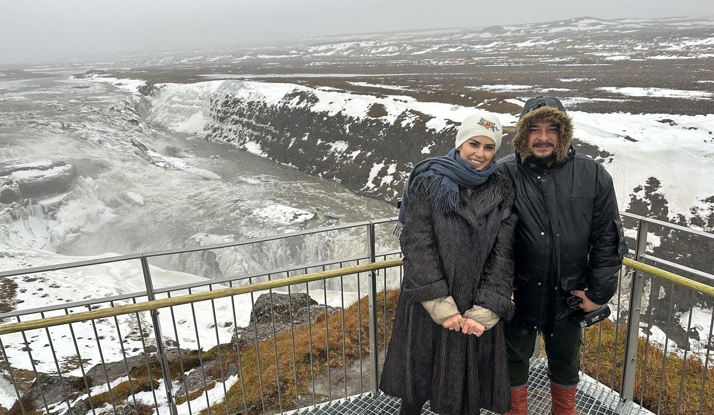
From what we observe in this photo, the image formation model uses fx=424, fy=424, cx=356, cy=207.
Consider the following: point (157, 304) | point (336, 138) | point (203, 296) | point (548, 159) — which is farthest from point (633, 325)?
point (336, 138)

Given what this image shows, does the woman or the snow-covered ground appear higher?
the woman

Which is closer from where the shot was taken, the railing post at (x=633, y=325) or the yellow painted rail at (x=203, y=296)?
the yellow painted rail at (x=203, y=296)

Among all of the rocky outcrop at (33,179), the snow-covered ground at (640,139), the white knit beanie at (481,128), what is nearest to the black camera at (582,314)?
the white knit beanie at (481,128)

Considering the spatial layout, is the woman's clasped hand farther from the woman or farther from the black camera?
the black camera

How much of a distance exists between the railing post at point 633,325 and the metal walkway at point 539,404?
150 millimetres

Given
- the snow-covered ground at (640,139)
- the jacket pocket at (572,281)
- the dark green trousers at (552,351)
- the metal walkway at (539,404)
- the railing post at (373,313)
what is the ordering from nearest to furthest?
1. the jacket pocket at (572,281)
2. the dark green trousers at (552,351)
3. the railing post at (373,313)
4. the metal walkway at (539,404)
5. the snow-covered ground at (640,139)

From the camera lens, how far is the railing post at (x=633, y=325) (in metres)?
3.75

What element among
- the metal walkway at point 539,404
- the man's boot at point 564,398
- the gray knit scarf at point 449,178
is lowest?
the metal walkway at point 539,404

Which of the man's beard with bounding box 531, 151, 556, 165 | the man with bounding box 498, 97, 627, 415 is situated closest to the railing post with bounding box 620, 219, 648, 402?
the man with bounding box 498, 97, 627, 415

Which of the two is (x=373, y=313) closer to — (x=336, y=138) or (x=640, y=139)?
(x=640, y=139)

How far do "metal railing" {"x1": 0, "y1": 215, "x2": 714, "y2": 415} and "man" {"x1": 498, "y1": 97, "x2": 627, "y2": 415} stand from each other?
2.92 ft

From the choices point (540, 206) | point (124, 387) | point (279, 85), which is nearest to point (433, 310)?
point (540, 206)

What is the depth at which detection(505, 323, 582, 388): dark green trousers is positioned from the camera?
10.7 ft

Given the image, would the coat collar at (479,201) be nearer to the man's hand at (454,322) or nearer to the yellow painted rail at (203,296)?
the man's hand at (454,322)
